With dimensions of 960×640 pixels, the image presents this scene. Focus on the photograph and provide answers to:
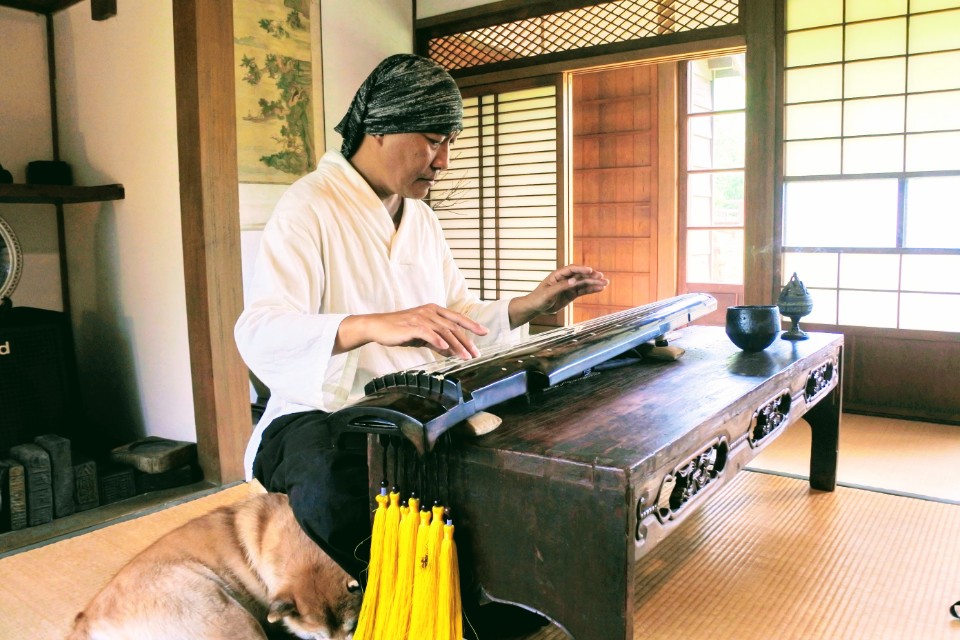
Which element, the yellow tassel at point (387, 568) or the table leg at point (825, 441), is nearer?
the yellow tassel at point (387, 568)

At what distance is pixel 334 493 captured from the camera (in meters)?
1.61

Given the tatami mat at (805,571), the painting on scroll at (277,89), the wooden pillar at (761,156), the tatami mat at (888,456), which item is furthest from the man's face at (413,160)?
the wooden pillar at (761,156)

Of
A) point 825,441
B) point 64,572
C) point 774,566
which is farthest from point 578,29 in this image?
point 64,572

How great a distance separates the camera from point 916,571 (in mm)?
2211

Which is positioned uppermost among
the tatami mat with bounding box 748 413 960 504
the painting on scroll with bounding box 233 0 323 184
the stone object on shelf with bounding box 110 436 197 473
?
the painting on scroll with bounding box 233 0 323 184

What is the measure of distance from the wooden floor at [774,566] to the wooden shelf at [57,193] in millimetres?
1689

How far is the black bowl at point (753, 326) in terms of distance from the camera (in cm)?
237

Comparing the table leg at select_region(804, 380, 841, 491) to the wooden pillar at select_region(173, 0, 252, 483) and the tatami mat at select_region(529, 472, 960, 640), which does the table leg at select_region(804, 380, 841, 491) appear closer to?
the tatami mat at select_region(529, 472, 960, 640)

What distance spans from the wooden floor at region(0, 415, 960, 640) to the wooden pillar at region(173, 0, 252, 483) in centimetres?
42

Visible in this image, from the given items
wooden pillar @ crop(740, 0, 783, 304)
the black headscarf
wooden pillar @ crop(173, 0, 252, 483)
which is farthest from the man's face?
wooden pillar @ crop(740, 0, 783, 304)

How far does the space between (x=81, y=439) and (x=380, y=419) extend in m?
3.11

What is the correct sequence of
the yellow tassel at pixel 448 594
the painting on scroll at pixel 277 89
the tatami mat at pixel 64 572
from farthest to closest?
the painting on scroll at pixel 277 89, the tatami mat at pixel 64 572, the yellow tassel at pixel 448 594

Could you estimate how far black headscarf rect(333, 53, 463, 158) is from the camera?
193cm

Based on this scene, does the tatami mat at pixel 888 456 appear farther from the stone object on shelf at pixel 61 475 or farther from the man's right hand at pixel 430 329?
the stone object on shelf at pixel 61 475
